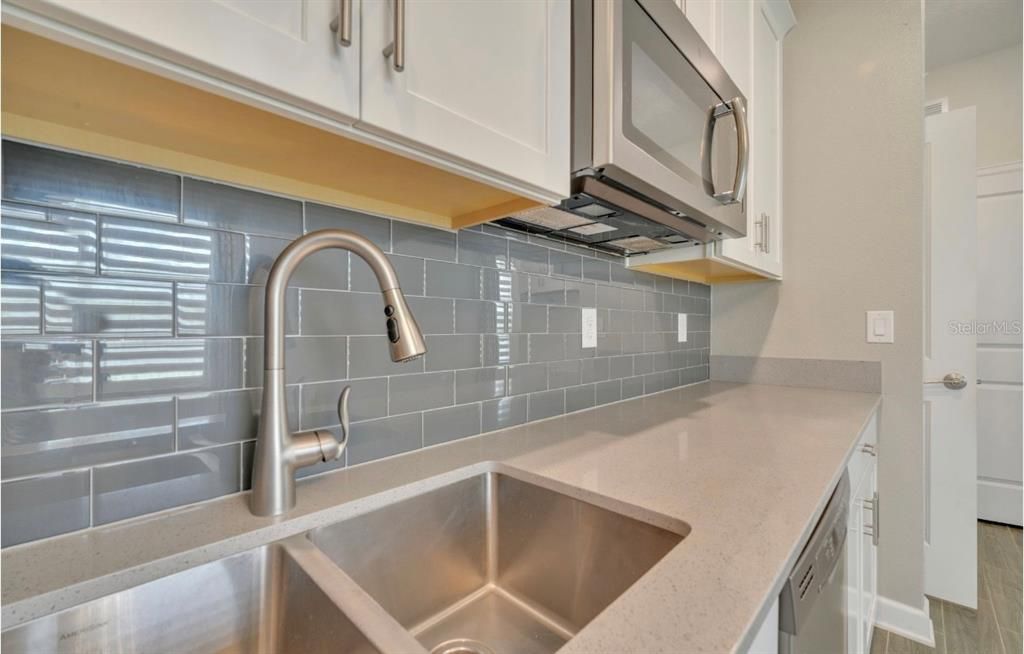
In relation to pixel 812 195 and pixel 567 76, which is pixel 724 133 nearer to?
pixel 567 76

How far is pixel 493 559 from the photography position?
32.4 inches

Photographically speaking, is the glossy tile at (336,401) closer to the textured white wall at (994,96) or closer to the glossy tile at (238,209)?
the glossy tile at (238,209)

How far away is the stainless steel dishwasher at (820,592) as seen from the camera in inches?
21.5

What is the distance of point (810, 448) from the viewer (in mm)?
917

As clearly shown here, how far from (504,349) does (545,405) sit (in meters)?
0.23

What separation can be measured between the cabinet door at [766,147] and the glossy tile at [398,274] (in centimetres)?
126

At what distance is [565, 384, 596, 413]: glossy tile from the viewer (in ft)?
4.11

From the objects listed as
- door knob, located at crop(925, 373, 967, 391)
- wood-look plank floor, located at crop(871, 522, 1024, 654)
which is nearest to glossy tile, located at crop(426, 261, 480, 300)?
wood-look plank floor, located at crop(871, 522, 1024, 654)

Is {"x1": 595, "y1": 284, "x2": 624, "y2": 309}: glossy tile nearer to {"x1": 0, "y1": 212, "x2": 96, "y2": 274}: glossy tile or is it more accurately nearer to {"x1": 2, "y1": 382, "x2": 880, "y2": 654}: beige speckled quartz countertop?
{"x1": 2, "y1": 382, "x2": 880, "y2": 654}: beige speckled quartz countertop

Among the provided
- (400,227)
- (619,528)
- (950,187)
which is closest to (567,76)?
Result: (400,227)

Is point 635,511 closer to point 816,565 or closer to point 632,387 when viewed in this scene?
point 816,565

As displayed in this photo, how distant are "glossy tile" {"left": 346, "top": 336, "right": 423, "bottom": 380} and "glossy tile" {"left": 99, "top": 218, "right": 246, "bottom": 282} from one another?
0.22 metres

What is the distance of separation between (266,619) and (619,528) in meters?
0.50

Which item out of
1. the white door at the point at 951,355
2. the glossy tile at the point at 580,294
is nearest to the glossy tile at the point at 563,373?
the glossy tile at the point at 580,294
